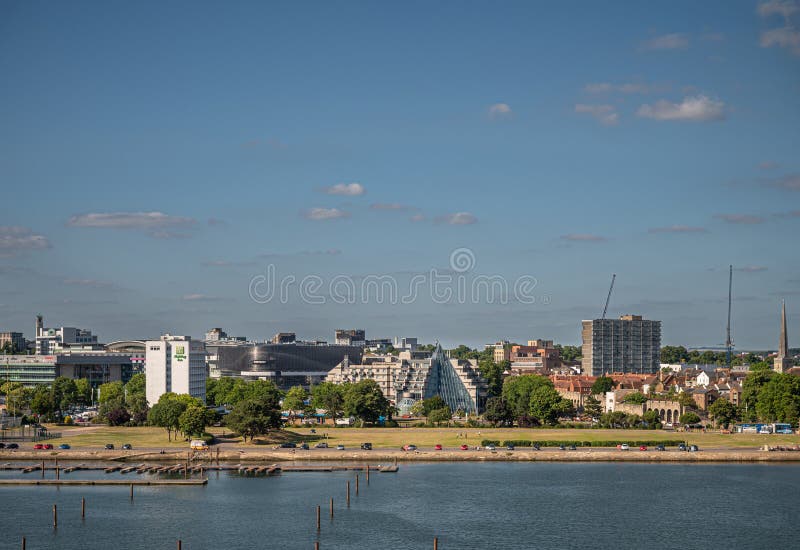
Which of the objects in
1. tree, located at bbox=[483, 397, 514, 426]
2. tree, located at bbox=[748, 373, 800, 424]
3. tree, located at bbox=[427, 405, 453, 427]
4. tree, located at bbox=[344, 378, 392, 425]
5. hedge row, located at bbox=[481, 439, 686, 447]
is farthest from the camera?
tree, located at bbox=[427, 405, 453, 427]

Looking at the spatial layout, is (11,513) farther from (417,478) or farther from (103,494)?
(417,478)

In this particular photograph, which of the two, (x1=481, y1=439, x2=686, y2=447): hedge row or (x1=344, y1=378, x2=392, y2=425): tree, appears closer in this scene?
(x1=481, y1=439, x2=686, y2=447): hedge row

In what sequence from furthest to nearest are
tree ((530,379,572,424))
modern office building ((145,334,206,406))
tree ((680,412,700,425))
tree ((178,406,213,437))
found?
modern office building ((145,334,206,406)), tree ((680,412,700,425)), tree ((530,379,572,424)), tree ((178,406,213,437))

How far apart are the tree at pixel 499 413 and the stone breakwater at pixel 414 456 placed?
27.4 meters

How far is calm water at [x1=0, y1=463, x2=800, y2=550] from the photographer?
81.4 metres

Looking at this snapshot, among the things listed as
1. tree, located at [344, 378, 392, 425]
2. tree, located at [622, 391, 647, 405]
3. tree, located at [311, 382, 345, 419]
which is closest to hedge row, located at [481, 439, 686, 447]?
tree, located at [344, 378, 392, 425]

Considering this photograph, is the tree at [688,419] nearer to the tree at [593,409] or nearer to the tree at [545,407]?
the tree at [593,409]

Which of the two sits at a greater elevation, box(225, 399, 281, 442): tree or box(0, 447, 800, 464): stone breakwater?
box(225, 399, 281, 442): tree

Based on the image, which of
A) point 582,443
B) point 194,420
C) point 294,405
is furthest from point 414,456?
point 294,405

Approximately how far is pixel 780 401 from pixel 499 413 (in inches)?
1609

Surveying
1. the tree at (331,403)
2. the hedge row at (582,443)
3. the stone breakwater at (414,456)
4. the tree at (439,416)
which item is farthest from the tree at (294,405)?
the hedge row at (582,443)

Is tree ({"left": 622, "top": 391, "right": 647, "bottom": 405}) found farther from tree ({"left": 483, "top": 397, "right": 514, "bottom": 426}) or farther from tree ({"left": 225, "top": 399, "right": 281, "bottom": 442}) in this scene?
tree ({"left": 225, "top": 399, "right": 281, "bottom": 442})

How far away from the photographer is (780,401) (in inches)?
5945

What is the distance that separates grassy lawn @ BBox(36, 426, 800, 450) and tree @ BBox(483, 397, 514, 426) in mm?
4130
